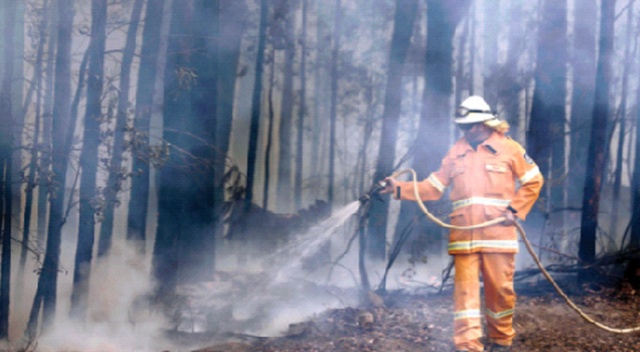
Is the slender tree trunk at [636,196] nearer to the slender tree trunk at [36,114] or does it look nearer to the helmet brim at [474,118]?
the helmet brim at [474,118]

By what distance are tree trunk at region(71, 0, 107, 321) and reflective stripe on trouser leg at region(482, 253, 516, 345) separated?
3.59 metres

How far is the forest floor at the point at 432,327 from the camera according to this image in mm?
5547

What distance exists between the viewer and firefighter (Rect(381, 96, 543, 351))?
4961mm

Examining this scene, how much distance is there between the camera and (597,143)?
7172mm

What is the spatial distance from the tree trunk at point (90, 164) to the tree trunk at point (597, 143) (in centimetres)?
517

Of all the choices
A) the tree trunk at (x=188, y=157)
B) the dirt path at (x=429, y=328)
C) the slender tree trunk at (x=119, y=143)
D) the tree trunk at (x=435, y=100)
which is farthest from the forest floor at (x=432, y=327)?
the slender tree trunk at (x=119, y=143)

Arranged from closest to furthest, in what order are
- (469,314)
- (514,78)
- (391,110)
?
(469,314), (391,110), (514,78)

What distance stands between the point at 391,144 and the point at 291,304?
76.6 inches

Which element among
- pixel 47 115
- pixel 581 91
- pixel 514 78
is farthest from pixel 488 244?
pixel 47 115

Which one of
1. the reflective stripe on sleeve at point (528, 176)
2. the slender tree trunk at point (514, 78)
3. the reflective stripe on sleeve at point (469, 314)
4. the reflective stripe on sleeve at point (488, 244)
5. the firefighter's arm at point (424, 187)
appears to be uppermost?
the slender tree trunk at point (514, 78)

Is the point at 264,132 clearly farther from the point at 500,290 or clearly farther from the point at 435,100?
the point at 500,290

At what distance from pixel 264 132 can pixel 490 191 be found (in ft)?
8.19

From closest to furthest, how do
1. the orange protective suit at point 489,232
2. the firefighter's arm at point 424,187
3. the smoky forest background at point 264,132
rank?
1. the orange protective suit at point 489,232
2. the firefighter's arm at point 424,187
3. the smoky forest background at point 264,132

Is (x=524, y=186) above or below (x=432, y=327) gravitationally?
above
